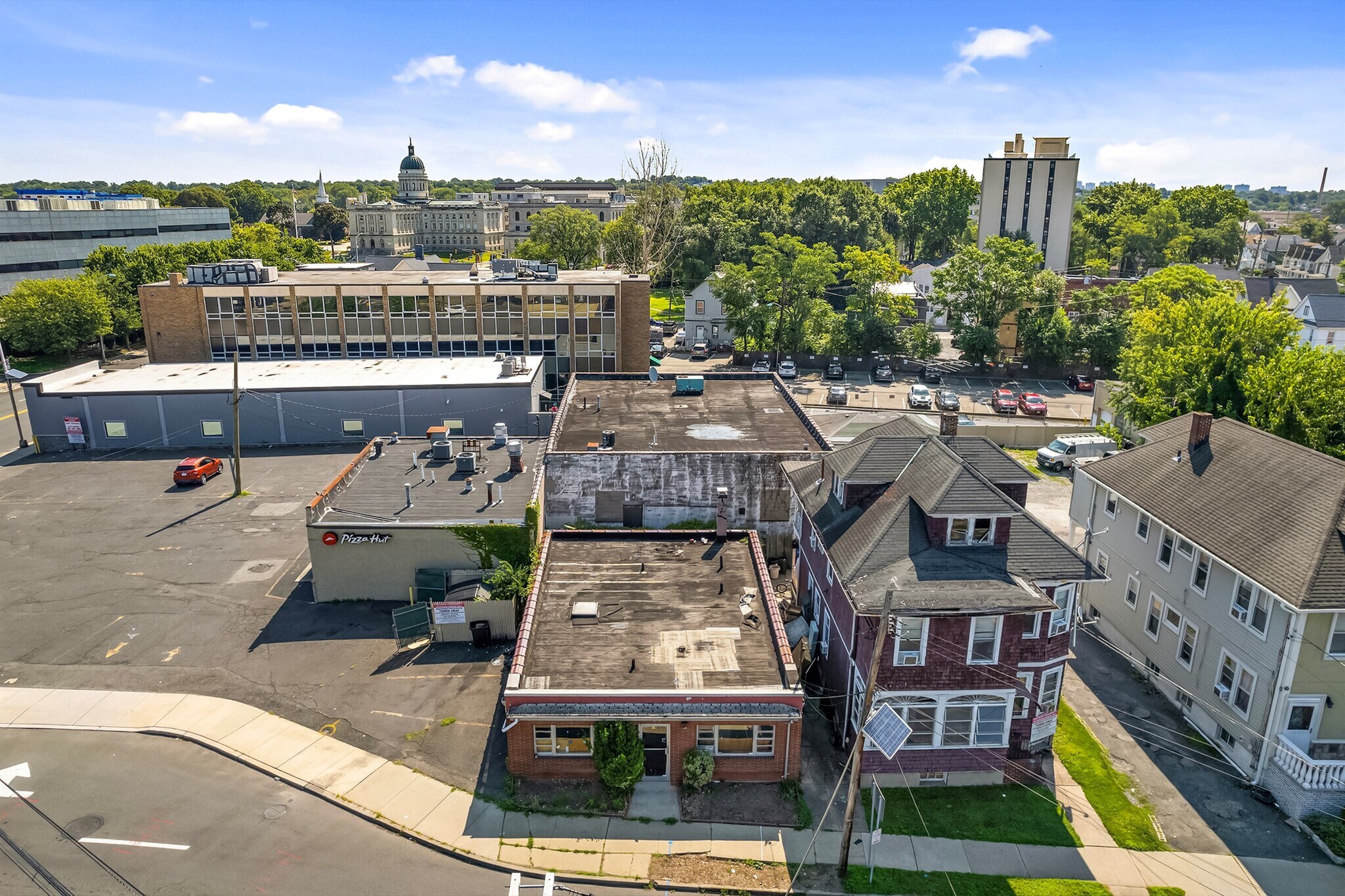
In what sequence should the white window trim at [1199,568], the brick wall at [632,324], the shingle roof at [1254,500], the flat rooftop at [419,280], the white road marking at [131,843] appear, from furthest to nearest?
the brick wall at [632,324], the flat rooftop at [419,280], the white window trim at [1199,568], the shingle roof at [1254,500], the white road marking at [131,843]

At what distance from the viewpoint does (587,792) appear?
22703 mm

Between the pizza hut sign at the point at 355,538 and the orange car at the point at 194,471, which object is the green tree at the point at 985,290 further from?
the orange car at the point at 194,471

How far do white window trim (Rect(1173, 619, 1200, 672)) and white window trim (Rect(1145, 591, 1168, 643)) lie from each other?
1.04 metres

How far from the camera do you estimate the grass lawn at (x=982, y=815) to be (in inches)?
851

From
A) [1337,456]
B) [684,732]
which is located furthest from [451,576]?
[1337,456]

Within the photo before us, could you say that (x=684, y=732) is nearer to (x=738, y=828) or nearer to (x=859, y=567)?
(x=738, y=828)

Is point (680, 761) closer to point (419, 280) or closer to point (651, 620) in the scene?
point (651, 620)

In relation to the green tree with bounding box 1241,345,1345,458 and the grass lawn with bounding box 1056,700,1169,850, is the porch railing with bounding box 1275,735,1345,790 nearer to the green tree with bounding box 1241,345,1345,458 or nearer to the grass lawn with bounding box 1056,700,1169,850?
the grass lawn with bounding box 1056,700,1169,850

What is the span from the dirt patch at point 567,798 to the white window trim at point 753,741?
2839 mm

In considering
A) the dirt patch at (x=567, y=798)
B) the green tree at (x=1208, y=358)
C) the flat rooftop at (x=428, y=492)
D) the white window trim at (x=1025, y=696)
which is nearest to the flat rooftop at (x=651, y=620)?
the dirt patch at (x=567, y=798)

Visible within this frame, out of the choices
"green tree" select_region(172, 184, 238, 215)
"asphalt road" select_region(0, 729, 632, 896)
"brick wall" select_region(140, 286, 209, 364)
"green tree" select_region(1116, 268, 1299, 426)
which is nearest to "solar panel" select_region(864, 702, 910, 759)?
"asphalt road" select_region(0, 729, 632, 896)

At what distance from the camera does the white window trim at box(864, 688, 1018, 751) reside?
886 inches

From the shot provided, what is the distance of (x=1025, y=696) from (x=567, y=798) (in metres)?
13.4

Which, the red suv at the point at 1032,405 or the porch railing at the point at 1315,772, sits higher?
the red suv at the point at 1032,405
